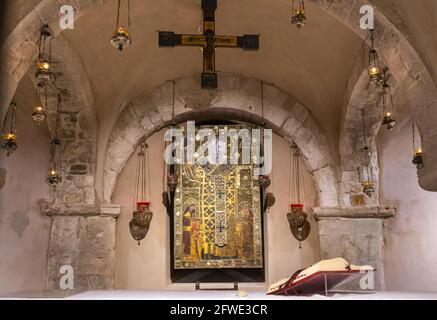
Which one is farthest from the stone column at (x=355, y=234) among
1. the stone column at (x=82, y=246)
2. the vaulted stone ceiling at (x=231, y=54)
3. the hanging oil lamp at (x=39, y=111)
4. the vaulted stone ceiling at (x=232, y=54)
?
the hanging oil lamp at (x=39, y=111)

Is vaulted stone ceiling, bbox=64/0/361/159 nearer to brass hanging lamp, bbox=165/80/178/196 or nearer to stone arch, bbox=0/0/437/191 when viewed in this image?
brass hanging lamp, bbox=165/80/178/196

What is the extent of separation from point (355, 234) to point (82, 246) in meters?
3.90

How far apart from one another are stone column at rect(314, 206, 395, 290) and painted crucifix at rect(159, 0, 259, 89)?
9.36ft

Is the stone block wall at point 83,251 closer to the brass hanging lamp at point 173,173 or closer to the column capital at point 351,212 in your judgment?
the brass hanging lamp at point 173,173

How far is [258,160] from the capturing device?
786 cm

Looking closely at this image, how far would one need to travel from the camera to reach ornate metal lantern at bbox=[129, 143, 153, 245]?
736 cm

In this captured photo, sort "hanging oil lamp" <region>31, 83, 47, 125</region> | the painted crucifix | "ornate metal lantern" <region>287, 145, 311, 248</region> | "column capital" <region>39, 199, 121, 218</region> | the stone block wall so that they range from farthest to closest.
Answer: "ornate metal lantern" <region>287, 145, 311, 248</region>, "column capital" <region>39, 199, 121, 218</region>, the stone block wall, the painted crucifix, "hanging oil lamp" <region>31, 83, 47, 125</region>

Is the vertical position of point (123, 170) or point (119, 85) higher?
point (119, 85)

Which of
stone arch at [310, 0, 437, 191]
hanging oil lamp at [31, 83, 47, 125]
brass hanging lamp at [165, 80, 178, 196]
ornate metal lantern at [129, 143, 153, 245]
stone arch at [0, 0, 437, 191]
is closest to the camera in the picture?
stone arch at [0, 0, 437, 191]

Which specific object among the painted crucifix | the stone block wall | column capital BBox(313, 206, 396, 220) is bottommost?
the stone block wall

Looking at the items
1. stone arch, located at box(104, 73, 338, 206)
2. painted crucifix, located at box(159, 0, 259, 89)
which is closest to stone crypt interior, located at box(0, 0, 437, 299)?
stone arch, located at box(104, 73, 338, 206)

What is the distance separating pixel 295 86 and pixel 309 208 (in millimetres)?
1872
